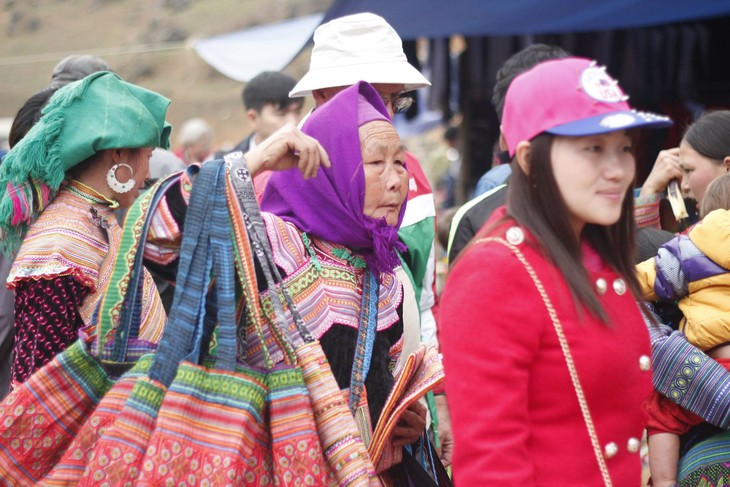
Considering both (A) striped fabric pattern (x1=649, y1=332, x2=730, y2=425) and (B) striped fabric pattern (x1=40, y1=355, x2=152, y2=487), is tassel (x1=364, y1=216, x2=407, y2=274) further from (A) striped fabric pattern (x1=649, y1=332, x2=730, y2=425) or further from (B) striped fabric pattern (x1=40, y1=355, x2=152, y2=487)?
(A) striped fabric pattern (x1=649, y1=332, x2=730, y2=425)

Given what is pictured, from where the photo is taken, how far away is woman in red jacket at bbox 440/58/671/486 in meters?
2.02

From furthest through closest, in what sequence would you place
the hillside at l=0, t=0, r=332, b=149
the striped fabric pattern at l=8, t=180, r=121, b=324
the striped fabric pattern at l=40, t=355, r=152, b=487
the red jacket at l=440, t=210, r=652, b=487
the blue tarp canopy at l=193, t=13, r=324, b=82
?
the hillside at l=0, t=0, r=332, b=149 < the blue tarp canopy at l=193, t=13, r=324, b=82 < the striped fabric pattern at l=8, t=180, r=121, b=324 < the striped fabric pattern at l=40, t=355, r=152, b=487 < the red jacket at l=440, t=210, r=652, b=487

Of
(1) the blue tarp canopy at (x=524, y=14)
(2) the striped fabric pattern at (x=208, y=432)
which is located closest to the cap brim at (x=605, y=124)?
(2) the striped fabric pattern at (x=208, y=432)

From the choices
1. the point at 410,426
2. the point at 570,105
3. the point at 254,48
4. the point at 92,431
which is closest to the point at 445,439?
the point at 410,426

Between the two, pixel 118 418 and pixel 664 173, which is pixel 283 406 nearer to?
pixel 118 418

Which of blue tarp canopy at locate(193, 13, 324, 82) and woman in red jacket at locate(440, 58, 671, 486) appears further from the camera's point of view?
blue tarp canopy at locate(193, 13, 324, 82)

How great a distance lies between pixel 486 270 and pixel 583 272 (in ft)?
0.77

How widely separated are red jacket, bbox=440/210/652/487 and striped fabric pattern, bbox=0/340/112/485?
0.91 metres

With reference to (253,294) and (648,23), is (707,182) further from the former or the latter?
(648,23)

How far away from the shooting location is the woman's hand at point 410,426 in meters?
2.73

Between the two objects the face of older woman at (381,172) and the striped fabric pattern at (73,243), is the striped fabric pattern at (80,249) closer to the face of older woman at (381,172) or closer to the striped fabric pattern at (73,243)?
the striped fabric pattern at (73,243)

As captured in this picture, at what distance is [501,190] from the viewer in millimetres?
3547

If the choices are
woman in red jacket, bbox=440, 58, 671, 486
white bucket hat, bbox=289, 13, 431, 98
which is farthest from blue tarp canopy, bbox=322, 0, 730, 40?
woman in red jacket, bbox=440, 58, 671, 486

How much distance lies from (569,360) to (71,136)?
1.70m
